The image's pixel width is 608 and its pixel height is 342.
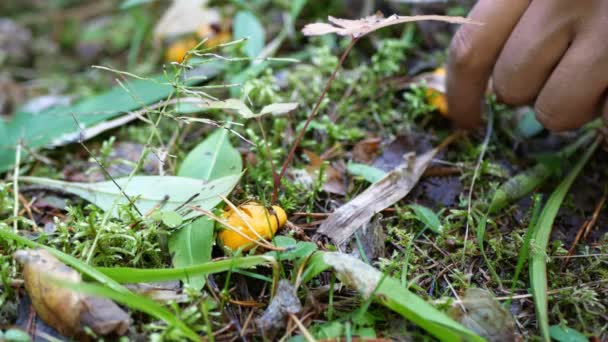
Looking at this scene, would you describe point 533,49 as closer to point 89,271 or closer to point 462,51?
point 462,51

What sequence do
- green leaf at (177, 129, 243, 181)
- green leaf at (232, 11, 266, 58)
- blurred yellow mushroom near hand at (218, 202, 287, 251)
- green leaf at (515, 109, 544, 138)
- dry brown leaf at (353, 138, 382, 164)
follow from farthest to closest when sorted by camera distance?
green leaf at (232, 11, 266, 58), green leaf at (515, 109, 544, 138), dry brown leaf at (353, 138, 382, 164), green leaf at (177, 129, 243, 181), blurred yellow mushroom near hand at (218, 202, 287, 251)

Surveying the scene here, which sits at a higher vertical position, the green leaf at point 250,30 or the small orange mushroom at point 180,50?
the green leaf at point 250,30

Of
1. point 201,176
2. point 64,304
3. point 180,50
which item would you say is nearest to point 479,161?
point 201,176

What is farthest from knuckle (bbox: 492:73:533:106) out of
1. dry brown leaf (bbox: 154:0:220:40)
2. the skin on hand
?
dry brown leaf (bbox: 154:0:220:40)

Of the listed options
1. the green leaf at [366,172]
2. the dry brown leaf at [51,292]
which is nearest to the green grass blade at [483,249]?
the green leaf at [366,172]

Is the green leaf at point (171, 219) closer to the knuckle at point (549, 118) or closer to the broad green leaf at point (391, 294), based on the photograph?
the broad green leaf at point (391, 294)

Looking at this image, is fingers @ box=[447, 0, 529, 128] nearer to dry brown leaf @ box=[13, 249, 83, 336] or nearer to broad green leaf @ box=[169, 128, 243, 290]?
broad green leaf @ box=[169, 128, 243, 290]
